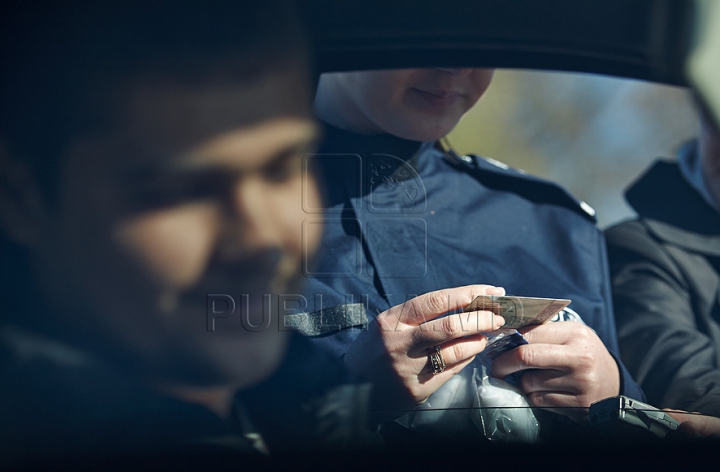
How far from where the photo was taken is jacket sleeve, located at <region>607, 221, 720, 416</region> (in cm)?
192

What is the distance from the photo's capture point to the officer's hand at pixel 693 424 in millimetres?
1888

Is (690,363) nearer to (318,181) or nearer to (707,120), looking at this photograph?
(707,120)

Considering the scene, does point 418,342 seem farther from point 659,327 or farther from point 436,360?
point 659,327

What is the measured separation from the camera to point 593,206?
6.18 feet

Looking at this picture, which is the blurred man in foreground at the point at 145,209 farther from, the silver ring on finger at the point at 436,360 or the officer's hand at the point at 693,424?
the officer's hand at the point at 693,424

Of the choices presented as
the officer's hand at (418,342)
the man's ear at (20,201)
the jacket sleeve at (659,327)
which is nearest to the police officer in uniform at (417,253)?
the officer's hand at (418,342)

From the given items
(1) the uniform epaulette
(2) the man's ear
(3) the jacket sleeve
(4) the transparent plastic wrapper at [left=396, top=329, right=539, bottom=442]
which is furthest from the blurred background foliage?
(2) the man's ear

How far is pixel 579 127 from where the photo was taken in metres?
1.79

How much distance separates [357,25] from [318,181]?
0.40 meters

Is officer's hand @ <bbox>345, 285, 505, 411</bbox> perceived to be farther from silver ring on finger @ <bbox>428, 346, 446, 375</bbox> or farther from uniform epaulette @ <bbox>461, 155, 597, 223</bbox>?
uniform epaulette @ <bbox>461, 155, 597, 223</bbox>

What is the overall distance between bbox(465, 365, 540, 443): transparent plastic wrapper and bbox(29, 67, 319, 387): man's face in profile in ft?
1.82

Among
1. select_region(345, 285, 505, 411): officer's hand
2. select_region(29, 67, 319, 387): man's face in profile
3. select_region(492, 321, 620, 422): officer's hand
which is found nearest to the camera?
select_region(29, 67, 319, 387): man's face in profile

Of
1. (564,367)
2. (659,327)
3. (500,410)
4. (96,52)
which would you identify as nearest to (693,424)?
(659,327)

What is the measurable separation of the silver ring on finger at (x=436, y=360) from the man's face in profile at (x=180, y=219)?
366 millimetres
